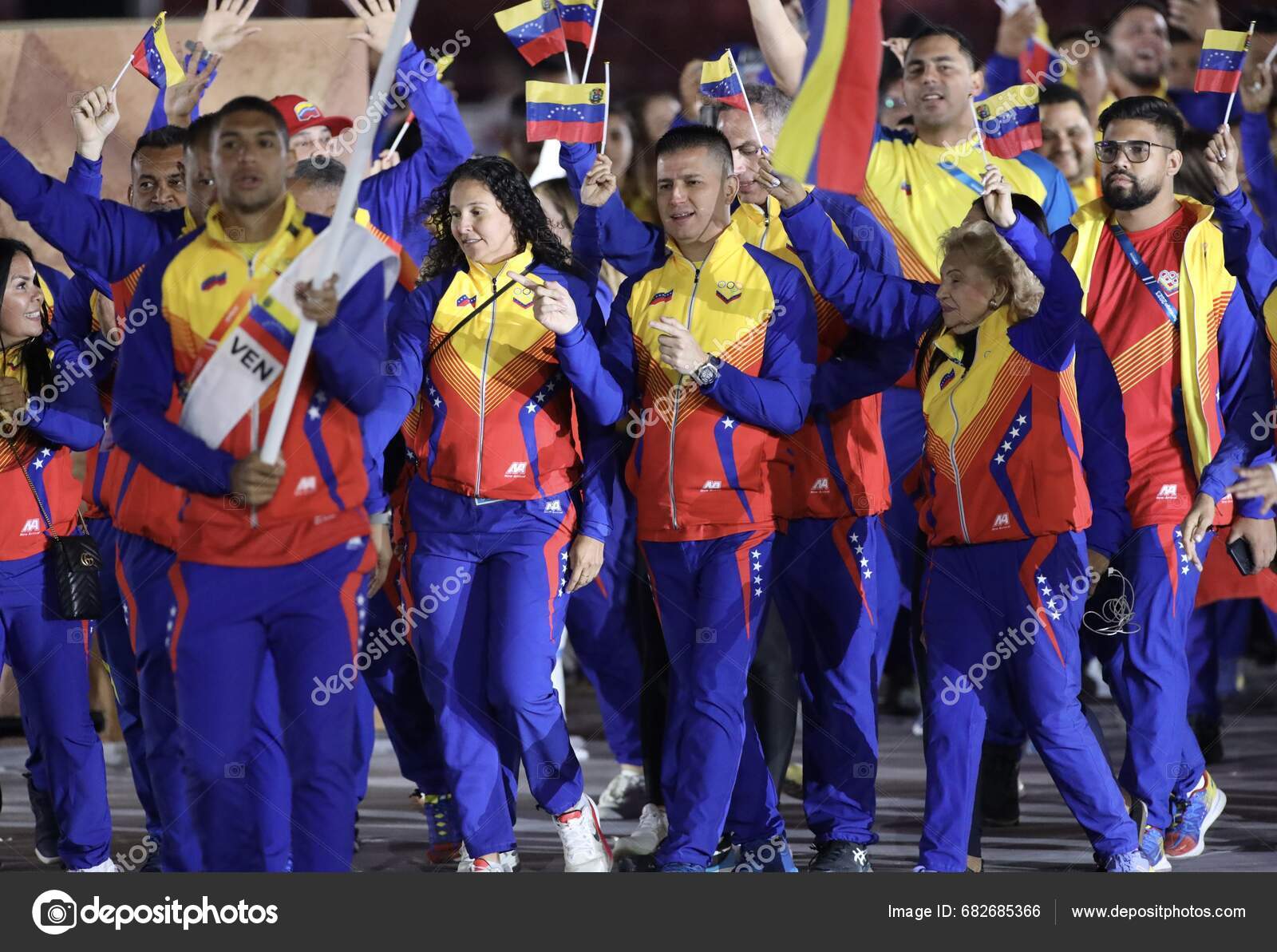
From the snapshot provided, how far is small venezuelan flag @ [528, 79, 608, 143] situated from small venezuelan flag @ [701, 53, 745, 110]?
0.46m

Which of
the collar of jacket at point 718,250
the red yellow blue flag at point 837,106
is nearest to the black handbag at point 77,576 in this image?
the collar of jacket at point 718,250

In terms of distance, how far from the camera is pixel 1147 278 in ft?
19.1

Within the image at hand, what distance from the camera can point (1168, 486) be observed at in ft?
19.0

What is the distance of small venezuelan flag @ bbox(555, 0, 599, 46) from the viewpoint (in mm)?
5730

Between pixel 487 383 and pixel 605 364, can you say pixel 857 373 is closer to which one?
pixel 605 364

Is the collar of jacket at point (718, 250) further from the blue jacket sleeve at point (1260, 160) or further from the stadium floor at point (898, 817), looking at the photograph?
the blue jacket sleeve at point (1260, 160)

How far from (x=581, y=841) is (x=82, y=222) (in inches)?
86.6

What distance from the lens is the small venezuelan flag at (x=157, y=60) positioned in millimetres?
5691

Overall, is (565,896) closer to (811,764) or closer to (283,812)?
(283,812)

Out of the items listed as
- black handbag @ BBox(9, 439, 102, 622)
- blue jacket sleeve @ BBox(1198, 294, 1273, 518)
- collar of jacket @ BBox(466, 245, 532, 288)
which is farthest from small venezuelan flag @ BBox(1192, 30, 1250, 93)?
black handbag @ BBox(9, 439, 102, 622)

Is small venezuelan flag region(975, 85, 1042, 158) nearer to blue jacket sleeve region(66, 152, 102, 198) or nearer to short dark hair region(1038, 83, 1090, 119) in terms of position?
short dark hair region(1038, 83, 1090, 119)

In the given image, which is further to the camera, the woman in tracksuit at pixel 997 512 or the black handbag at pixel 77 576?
the black handbag at pixel 77 576

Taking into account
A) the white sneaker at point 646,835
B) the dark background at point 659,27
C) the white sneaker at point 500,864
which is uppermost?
the dark background at point 659,27

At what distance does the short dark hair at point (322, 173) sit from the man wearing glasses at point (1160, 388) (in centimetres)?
225
